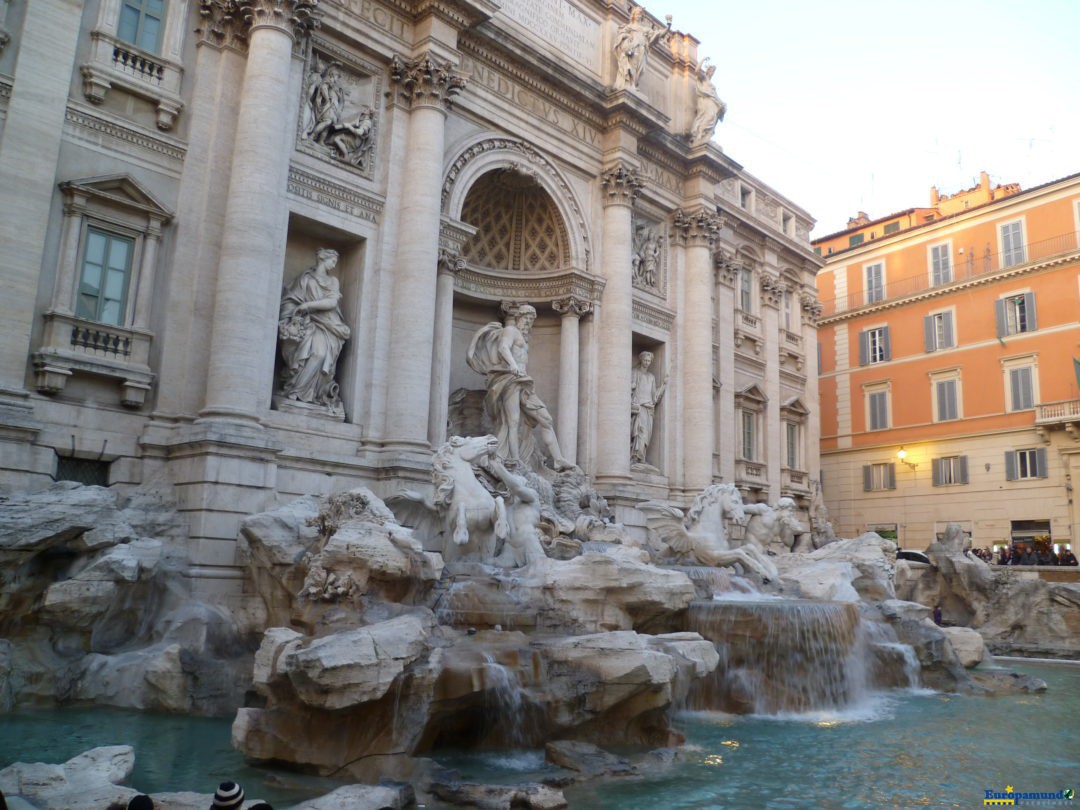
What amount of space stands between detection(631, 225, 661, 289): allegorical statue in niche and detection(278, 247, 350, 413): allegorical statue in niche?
8.32m

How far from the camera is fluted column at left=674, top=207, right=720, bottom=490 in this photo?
20.4 m

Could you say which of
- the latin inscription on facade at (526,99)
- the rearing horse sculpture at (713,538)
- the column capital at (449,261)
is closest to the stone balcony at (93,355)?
the column capital at (449,261)

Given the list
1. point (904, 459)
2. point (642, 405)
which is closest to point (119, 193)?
point (642, 405)

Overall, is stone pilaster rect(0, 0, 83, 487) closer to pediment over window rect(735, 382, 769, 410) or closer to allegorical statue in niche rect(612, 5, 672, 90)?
allegorical statue in niche rect(612, 5, 672, 90)

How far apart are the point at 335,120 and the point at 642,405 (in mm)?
9104

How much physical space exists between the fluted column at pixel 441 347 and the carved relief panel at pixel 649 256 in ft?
18.8

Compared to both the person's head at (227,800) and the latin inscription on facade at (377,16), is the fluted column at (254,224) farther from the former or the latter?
the person's head at (227,800)

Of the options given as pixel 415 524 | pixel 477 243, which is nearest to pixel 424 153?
pixel 477 243

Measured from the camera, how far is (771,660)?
10531mm

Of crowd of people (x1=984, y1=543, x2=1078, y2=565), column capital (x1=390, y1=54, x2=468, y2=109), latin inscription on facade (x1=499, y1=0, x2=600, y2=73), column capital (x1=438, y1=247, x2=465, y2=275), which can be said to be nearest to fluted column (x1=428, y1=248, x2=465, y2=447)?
column capital (x1=438, y1=247, x2=465, y2=275)

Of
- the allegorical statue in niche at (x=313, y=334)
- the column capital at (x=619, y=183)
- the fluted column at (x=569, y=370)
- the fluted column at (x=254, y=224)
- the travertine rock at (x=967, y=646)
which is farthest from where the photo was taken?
the column capital at (x=619, y=183)

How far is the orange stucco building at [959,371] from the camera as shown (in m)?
26.6

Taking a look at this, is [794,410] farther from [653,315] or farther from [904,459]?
[653,315]

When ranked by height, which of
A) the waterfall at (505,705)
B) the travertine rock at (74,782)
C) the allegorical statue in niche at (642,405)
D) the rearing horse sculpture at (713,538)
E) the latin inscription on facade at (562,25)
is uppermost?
the latin inscription on facade at (562,25)
